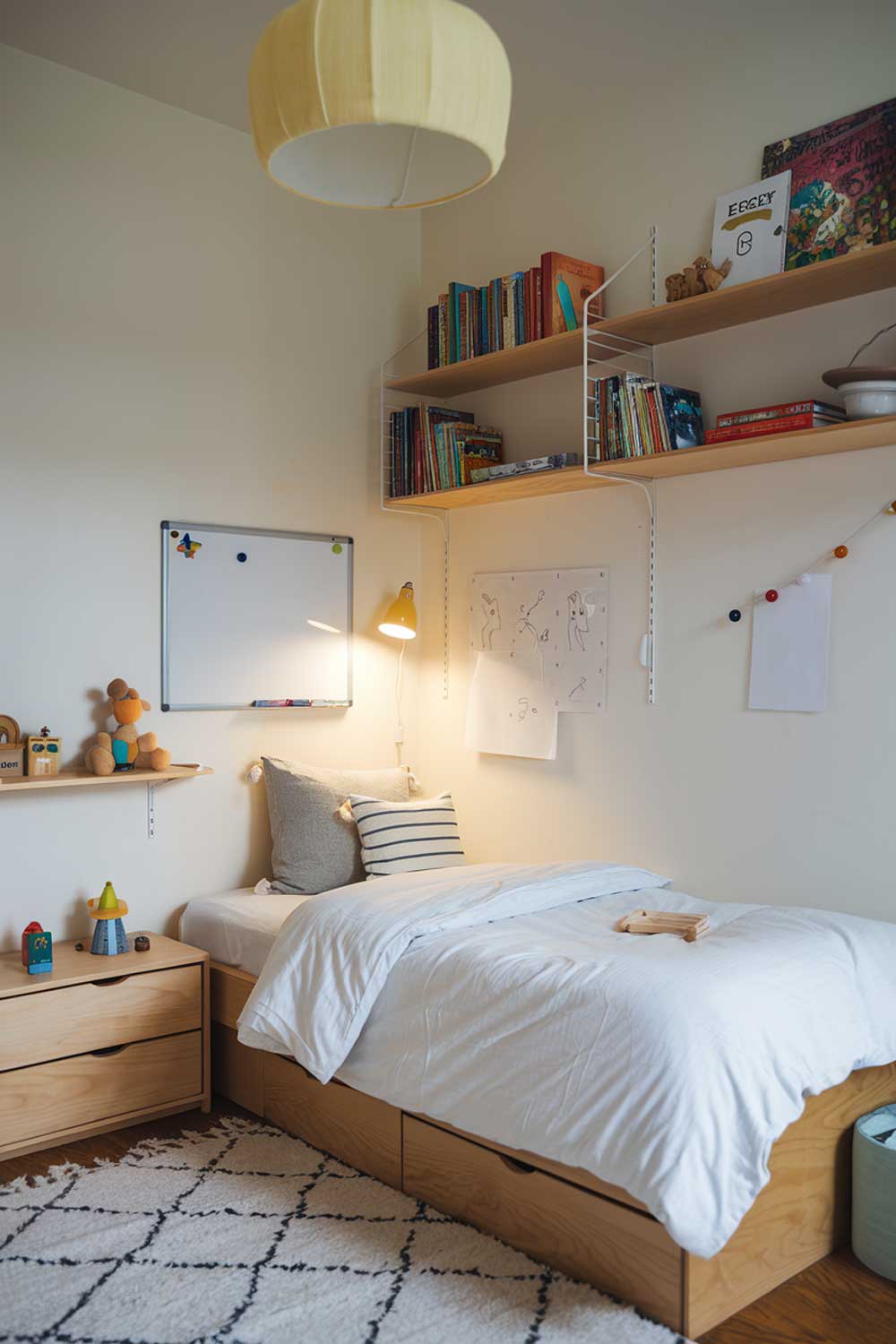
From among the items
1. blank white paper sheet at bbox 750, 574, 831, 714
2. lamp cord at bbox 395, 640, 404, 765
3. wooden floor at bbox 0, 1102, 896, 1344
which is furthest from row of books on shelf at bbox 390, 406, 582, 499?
wooden floor at bbox 0, 1102, 896, 1344

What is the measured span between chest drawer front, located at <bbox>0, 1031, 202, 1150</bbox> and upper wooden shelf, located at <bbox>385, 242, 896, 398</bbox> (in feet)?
6.82

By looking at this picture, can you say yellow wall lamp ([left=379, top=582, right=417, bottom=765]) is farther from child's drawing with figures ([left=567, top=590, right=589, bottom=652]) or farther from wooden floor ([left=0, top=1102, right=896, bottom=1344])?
wooden floor ([left=0, top=1102, right=896, bottom=1344])

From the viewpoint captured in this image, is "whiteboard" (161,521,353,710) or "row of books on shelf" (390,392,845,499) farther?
"whiteboard" (161,521,353,710)

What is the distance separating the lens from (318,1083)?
2.75 m

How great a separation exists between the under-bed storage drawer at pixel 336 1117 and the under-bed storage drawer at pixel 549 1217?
2.7 inches

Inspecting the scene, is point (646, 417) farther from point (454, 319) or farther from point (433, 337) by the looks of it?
point (433, 337)

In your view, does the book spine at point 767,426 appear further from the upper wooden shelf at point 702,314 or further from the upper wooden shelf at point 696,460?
the upper wooden shelf at point 702,314

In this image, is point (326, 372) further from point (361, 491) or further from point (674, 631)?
point (674, 631)

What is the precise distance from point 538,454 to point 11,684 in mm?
1696

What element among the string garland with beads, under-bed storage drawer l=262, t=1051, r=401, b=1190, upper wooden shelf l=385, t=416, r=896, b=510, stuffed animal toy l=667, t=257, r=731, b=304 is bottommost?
under-bed storage drawer l=262, t=1051, r=401, b=1190

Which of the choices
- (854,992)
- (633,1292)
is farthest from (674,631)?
(633,1292)

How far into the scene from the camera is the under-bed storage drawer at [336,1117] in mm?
2549

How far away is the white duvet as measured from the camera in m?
1.89

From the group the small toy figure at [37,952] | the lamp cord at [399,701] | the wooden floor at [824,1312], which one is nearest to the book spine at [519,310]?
the lamp cord at [399,701]
